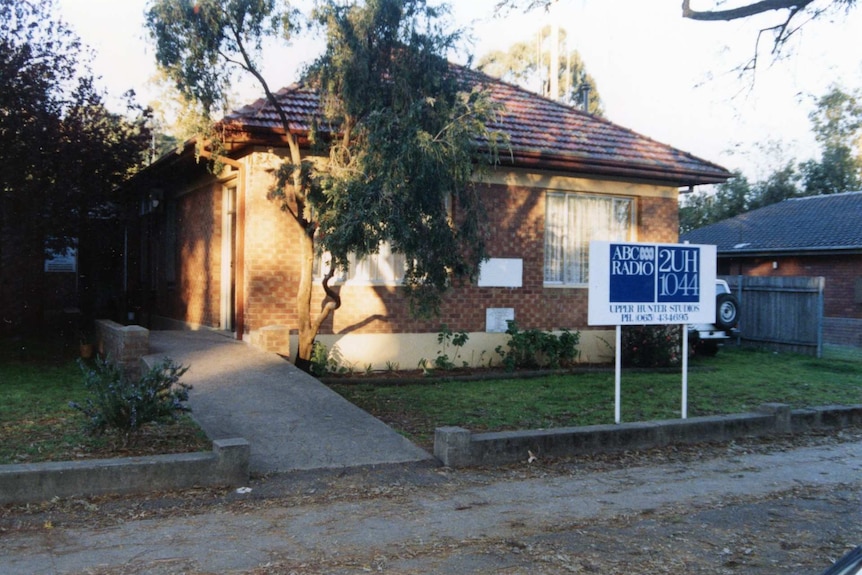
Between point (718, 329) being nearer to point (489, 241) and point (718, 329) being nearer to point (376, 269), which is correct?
point (489, 241)

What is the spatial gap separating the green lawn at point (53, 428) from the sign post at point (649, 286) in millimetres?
4642

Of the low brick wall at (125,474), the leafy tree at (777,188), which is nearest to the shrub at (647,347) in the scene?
the low brick wall at (125,474)

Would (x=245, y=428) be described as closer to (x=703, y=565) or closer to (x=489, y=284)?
(x=703, y=565)

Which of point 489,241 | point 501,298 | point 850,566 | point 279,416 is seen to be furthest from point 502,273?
point 850,566

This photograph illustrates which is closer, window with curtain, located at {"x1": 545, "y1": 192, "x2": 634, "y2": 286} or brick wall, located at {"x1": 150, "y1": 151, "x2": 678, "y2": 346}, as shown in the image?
brick wall, located at {"x1": 150, "y1": 151, "x2": 678, "y2": 346}

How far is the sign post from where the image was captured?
30.3 ft

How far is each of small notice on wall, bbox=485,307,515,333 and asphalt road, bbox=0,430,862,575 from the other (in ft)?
21.6

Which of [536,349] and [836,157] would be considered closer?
[536,349]

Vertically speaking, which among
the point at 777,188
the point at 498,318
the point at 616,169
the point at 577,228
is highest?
the point at 777,188

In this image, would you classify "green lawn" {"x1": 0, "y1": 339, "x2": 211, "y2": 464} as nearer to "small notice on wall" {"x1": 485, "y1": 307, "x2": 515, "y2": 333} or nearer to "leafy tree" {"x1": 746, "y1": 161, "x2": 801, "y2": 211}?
"small notice on wall" {"x1": 485, "y1": 307, "x2": 515, "y2": 333}

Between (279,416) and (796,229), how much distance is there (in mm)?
24884

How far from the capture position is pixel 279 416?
8.76m

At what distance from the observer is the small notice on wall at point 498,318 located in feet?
47.6

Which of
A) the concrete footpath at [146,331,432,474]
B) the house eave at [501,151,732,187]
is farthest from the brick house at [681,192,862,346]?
the concrete footpath at [146,331,432,474]
